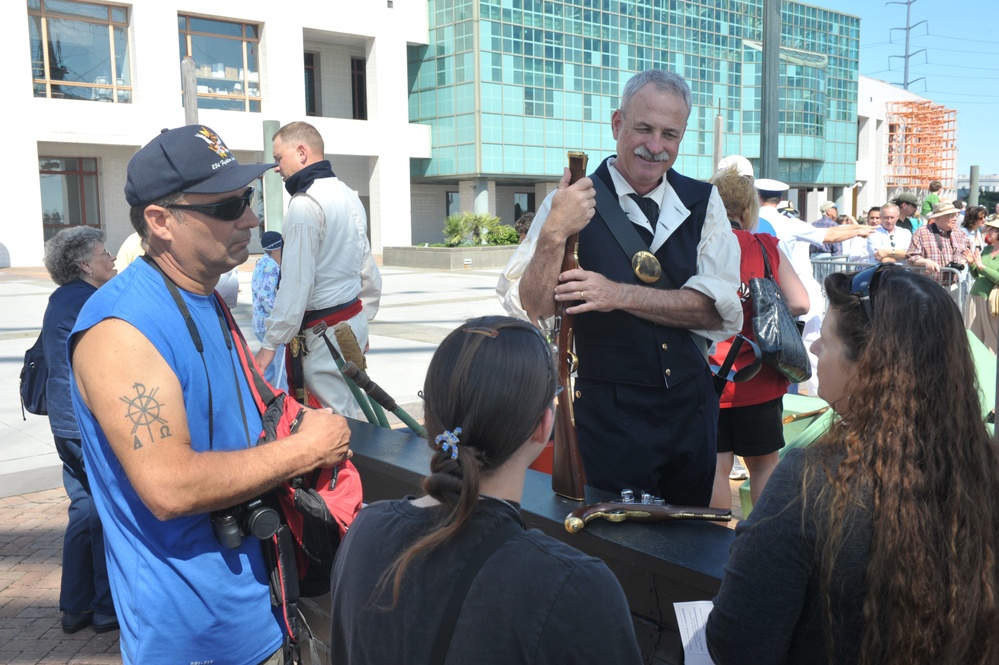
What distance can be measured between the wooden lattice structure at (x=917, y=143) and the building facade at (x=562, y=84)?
61.9 feet

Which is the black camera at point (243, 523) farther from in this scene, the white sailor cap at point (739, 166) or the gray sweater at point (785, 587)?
the white sailor cap at point (739, 166)

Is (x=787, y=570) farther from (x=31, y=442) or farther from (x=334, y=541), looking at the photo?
(x=31, y=442)

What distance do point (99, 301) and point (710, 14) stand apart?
171 ft

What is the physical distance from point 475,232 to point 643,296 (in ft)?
92.6

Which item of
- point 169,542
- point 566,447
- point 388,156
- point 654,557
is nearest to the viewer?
point 169,542

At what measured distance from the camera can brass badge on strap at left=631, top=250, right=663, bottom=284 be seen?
2.79 m

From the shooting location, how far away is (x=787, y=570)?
4.80 feet

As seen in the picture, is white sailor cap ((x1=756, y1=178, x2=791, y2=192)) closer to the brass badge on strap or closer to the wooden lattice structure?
the brass badge on strap

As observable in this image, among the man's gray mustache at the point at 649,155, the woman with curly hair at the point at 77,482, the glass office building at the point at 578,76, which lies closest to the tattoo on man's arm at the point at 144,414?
the man's gray mustache at the point at 649,155

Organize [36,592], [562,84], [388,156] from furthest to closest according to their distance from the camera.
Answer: [562,84] < [388,156] < [36,592]

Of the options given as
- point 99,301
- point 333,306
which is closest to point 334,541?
point 99,301

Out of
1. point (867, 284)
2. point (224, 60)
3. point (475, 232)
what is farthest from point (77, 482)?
point (224, 60)

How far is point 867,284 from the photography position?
1592mm

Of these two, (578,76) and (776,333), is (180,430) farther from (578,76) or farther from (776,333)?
(578,76)
